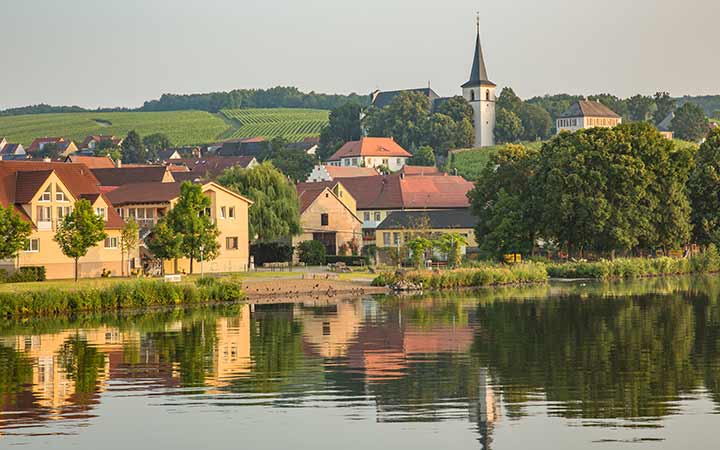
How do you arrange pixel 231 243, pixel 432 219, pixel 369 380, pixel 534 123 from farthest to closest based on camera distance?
pixel 534 123 < pixel 432 219 < pixel 231 243 < pixel 369 380

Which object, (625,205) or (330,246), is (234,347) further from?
(330,246)

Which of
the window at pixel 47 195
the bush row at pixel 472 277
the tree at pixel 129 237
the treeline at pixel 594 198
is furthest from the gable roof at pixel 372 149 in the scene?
the window at pixel 47 195

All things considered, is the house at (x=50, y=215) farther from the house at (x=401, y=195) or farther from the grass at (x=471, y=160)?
the grass at (x=471, y=160)

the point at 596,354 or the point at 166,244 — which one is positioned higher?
the point at 166,244

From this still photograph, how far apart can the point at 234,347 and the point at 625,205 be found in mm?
46576

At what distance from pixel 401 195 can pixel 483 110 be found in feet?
249

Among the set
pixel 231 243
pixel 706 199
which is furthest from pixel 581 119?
pixel 231 243

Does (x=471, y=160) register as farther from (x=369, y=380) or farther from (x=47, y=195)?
(x=369, y=380)

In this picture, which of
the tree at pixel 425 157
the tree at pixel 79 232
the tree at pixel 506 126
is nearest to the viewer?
the tree at pixel 79 232

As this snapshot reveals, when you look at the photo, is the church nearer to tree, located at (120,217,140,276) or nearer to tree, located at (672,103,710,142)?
tree, located at (672,103,710,142)

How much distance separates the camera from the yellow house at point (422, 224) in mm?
97688

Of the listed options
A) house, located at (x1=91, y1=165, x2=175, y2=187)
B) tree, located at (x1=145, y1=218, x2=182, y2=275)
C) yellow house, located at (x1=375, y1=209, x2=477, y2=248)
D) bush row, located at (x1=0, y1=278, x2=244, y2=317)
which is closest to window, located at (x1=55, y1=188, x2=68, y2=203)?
tree, located at (x1=145, y1=218, x2=182, y2=275)

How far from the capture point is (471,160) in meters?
162

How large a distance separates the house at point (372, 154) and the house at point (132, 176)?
72283mm
